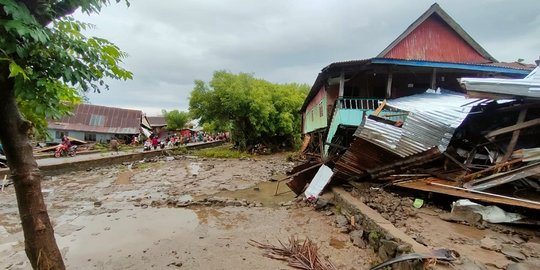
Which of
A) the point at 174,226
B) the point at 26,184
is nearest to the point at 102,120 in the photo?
the point at 174,226

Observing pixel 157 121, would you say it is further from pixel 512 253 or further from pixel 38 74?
pixel 512 253

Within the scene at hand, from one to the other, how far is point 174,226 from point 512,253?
758 cm

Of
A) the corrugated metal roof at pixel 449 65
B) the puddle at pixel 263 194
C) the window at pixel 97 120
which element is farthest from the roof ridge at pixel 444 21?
the window at pixel 97 120

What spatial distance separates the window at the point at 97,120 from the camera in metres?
37.8

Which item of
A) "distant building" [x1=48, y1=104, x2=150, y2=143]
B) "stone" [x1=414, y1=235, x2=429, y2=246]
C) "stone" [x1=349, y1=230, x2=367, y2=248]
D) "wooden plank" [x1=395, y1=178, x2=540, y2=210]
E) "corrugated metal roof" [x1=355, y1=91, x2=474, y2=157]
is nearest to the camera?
"stone" [x1=414, y1=235, x2=429, y2=246]

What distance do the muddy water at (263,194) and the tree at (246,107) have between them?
13.9 meters

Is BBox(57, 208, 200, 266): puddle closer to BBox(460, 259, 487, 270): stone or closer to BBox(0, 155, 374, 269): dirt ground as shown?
BBox(0, 155, 374, 269): dirt ground

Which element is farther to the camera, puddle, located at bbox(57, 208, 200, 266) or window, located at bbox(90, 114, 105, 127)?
window, located at bbox(90, 114, 105, 127)

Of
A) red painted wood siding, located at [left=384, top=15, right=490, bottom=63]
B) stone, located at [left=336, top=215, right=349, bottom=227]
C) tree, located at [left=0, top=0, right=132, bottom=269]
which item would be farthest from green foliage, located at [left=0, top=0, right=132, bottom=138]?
red painted wood siding, located at [left=384, top=15, right=490, bottom=63]

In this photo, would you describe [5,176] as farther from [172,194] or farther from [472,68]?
[472,68]

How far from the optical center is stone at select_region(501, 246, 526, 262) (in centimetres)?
430

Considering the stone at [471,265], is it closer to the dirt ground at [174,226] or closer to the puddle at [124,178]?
the dirt ground at [174,226]

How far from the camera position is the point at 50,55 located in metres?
2.26

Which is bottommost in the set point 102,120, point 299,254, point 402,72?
point 299,254
